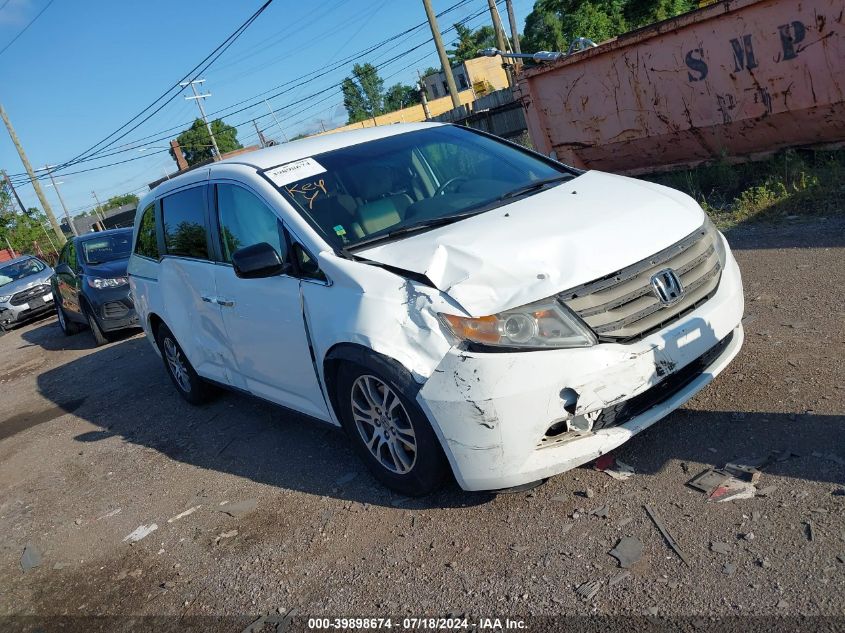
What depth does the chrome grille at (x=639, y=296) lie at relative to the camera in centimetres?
316

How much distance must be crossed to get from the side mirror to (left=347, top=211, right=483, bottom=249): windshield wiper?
0.43 meters

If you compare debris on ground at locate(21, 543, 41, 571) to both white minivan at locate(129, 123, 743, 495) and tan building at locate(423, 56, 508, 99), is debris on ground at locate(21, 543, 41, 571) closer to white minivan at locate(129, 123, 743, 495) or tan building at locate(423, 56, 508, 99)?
white minivan at locate(129, 123, 743, 495)

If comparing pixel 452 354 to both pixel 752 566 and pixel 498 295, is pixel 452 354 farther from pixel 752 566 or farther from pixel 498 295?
pixel 752 566

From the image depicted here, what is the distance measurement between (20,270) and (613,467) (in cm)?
1910

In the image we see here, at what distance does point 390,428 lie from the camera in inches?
144

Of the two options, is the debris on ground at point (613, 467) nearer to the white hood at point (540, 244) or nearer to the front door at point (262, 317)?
the white hood at point (540, 244)

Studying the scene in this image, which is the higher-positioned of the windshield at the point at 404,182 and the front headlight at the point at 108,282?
the windshield at the point at 404,182

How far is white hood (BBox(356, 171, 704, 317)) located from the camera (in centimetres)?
319

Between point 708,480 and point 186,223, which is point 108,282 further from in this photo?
point 708,480

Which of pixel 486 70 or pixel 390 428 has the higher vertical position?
pixel 486 70

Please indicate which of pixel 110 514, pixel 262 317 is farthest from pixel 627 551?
pixel 110 514

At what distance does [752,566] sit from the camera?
2680 mm

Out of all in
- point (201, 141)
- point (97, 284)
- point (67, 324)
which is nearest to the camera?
point (97, 284)

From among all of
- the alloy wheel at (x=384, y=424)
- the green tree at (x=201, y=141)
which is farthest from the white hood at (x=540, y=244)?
the green tree at (x=201, y=141)
